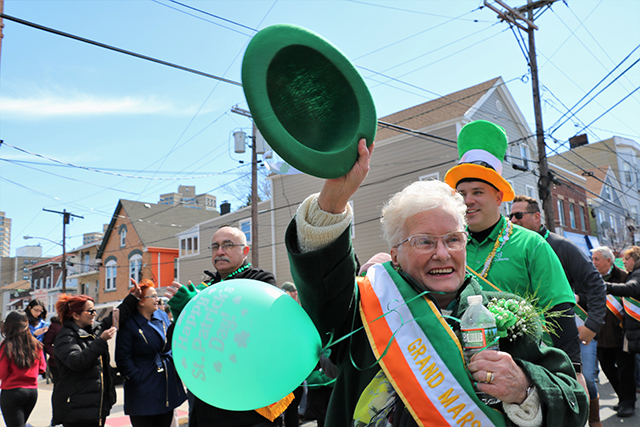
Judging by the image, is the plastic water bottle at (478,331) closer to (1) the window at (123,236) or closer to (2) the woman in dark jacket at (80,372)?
(2) the woman in dark jacket at (80,372)

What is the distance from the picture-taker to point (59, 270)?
46.8 m

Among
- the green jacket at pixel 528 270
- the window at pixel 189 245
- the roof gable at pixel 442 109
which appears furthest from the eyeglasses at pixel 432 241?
the window at pixel 189 245

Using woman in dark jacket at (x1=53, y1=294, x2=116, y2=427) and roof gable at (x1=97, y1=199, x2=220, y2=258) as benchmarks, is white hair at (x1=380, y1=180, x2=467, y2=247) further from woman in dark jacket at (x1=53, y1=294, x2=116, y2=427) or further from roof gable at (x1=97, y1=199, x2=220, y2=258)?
roof gable at (x1=97, y1=199, x2=220, y2=258)

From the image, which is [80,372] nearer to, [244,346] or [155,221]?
[244,346]

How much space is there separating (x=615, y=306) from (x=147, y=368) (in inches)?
236

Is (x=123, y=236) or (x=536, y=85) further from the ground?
(x=536, y=85)

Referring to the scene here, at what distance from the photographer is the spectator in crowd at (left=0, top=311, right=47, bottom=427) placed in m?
5.62

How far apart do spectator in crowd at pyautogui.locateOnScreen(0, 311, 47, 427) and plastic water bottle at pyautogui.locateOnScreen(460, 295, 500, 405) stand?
5.91 metres

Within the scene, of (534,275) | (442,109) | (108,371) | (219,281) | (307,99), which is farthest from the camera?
(442,109)

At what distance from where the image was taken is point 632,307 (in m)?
6.05

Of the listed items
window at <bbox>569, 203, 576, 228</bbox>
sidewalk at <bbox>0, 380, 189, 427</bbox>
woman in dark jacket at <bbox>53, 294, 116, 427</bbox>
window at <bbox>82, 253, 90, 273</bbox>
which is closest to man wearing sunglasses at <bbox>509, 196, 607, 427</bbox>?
woman in dark jacket at <bbox>53, 294, 116, 427</bbox>

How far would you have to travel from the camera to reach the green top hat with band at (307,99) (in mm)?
1397

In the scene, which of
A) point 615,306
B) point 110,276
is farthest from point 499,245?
point 110,276

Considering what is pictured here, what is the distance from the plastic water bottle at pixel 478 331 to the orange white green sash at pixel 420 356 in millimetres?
35
